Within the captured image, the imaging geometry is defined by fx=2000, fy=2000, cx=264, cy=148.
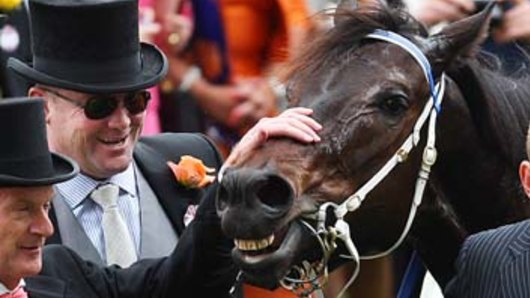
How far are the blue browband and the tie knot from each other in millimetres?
1171

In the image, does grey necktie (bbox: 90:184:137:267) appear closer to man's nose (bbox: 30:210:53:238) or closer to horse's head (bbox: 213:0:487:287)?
horse's head (bbox: 213:0:487:287)

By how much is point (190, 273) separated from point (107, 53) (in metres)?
0.95

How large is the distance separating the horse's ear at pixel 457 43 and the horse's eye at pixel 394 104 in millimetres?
165

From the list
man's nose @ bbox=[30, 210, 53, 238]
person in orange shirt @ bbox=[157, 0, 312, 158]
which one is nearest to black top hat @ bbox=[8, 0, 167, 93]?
man's nose @ bbox=[30, 210, 53, 238]

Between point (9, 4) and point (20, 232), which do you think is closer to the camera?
point (20, 232)

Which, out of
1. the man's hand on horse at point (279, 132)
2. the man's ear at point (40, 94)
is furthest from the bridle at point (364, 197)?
the man's ear at point (40, 94)

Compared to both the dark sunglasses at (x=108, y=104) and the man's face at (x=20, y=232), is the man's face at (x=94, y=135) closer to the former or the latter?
the dark sunglasses at (x=108, y=104)

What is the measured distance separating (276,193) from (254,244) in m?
0.17

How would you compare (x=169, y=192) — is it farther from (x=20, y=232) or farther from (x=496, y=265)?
(x=496, y=265)

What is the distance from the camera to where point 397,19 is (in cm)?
648

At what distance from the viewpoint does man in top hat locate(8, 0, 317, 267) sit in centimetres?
688

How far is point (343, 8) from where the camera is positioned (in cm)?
654

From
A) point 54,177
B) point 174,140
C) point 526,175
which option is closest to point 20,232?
point 54,177

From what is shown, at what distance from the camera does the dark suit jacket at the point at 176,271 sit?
20.7ft
